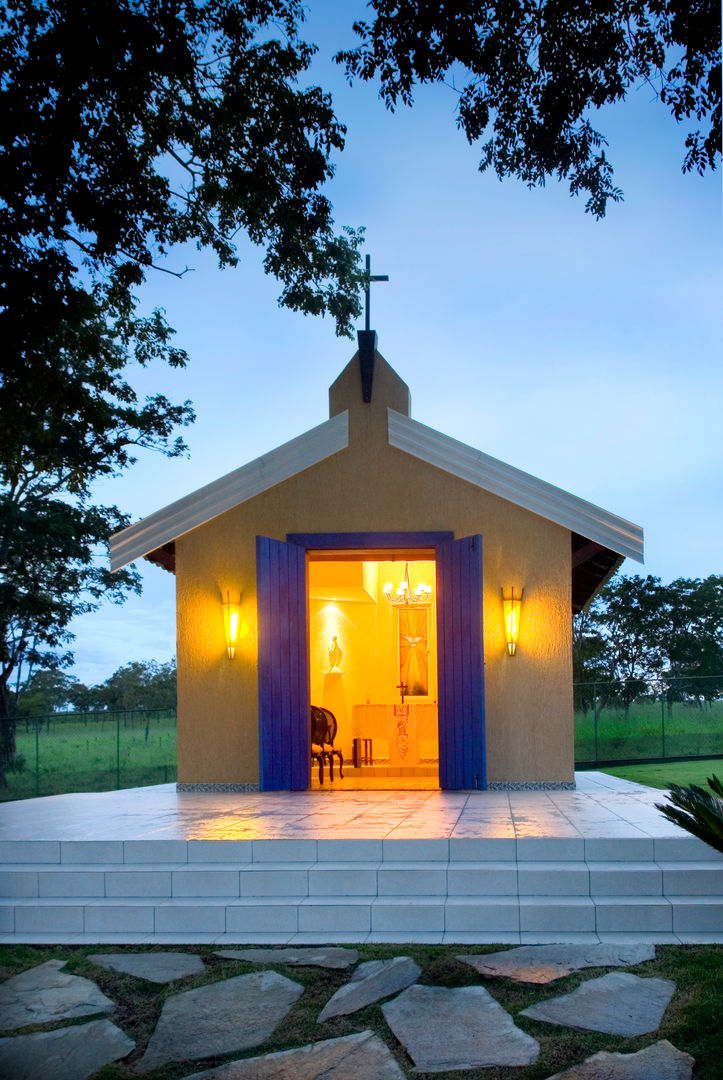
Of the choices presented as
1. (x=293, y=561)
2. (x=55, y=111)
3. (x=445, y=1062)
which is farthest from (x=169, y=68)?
(x=445, y=1062)

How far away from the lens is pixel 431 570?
48.8 ft

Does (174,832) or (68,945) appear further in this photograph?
(174,832)

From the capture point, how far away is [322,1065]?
4.20 metres

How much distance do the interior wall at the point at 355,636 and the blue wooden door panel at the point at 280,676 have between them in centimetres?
382

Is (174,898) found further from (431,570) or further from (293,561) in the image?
(431,570)

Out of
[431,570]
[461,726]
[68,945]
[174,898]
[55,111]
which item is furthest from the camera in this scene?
[431,570]

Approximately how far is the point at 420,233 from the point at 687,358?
3.71 meters

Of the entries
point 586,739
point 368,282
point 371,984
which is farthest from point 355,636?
point 371,984

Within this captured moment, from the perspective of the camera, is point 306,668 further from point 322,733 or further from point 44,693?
point 44,693

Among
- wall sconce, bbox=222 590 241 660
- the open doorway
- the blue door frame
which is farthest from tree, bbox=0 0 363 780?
the open doorway

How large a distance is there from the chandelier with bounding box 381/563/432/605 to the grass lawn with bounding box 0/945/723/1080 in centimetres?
859

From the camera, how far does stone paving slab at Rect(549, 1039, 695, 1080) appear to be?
4016 millimetres

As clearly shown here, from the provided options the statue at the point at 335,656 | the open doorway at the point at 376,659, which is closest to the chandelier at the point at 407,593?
the open doorway at the point at 376,659

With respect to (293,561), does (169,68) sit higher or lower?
higher
